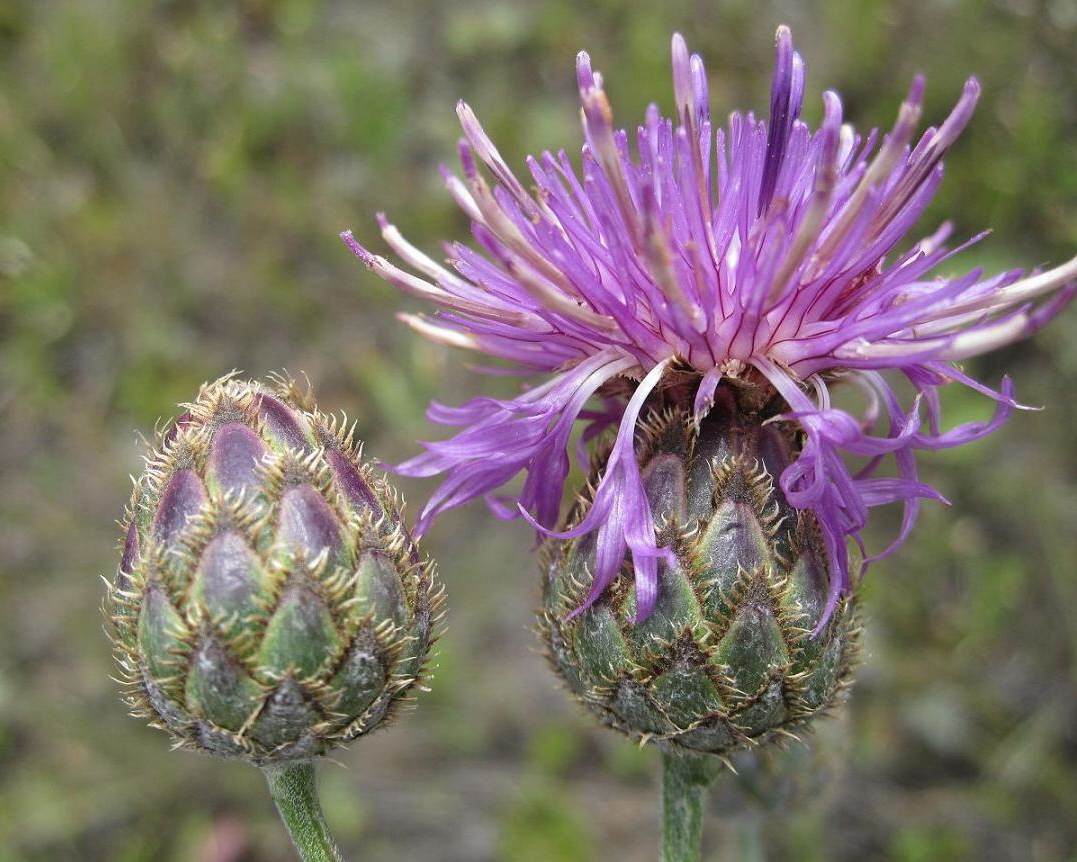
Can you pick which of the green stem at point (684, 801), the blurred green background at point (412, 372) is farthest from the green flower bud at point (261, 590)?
the blurred green background at point (412, 372)

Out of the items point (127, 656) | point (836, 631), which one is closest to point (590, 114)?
point (836, 631)

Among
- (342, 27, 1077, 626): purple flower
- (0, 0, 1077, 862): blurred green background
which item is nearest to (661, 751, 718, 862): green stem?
(342, 27, 1077, 626): purple flower

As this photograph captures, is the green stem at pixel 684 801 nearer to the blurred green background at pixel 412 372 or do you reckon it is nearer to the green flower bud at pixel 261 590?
the green flower bud at pixel 261 590

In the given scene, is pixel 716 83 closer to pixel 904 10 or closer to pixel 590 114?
pixel 904 10

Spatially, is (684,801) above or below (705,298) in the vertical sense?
below

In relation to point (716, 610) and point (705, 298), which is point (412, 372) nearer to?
point (705, 298)

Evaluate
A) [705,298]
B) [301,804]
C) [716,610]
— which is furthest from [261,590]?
[705,298]

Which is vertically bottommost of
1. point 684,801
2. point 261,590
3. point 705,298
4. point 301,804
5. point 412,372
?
point 684,801

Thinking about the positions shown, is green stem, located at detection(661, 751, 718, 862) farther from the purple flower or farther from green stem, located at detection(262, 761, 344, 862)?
green stem, located at detection(262, 761, 344, 862)
